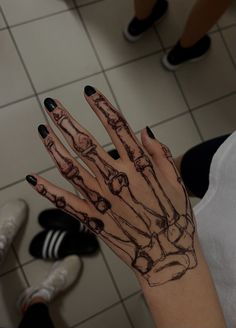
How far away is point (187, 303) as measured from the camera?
0.49 m

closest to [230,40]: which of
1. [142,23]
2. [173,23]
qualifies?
[173,23]

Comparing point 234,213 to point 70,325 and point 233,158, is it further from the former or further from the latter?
point 70,325

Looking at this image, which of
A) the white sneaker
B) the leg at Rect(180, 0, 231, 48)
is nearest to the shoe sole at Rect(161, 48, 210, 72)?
the leg at Rect(180, 0, 231, 48)

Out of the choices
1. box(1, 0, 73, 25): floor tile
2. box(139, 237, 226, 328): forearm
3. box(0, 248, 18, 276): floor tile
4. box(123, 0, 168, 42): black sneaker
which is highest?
box(1, 0, 73, 25): floor tile

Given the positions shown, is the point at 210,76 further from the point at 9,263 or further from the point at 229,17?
the point at 9,263

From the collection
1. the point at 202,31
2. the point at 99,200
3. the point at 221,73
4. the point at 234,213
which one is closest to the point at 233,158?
the point at 234,213

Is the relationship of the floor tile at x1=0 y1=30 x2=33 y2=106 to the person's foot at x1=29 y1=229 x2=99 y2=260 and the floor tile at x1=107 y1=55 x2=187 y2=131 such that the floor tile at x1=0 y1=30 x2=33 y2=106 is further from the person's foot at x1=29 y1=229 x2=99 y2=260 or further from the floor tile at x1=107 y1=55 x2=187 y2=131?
the person's foot at x1=29 y1=229 x2=99 y2=260

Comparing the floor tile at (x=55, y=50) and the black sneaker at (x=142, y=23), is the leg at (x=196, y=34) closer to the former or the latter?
the black sneaker at (x=142, y=23)

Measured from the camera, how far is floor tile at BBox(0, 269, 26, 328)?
46.3 inches

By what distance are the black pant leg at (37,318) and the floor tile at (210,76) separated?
0.88m

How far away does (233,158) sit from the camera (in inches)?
25.2

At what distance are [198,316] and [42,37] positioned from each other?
1126mm

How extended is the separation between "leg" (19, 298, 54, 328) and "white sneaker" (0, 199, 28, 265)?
0.18m

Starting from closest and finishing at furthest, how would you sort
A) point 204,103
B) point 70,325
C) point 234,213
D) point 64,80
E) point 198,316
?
point 198,316 → point 234,213 → point 70,325 → point 64,80 → point 204,103
